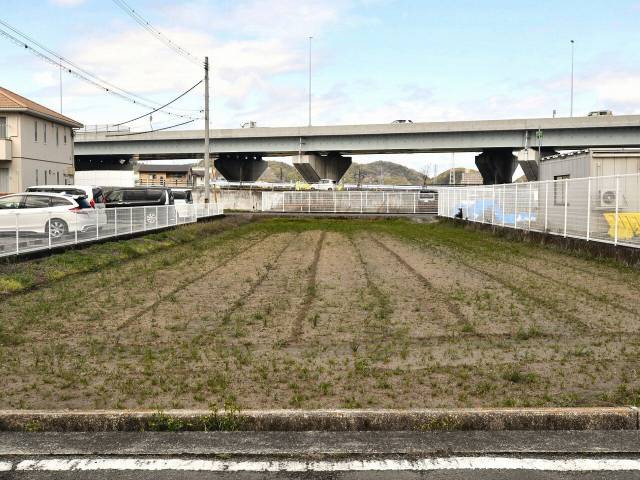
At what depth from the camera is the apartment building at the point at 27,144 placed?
34.4m

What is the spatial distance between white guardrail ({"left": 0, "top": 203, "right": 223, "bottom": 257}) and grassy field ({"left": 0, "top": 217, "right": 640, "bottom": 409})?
0.75 m

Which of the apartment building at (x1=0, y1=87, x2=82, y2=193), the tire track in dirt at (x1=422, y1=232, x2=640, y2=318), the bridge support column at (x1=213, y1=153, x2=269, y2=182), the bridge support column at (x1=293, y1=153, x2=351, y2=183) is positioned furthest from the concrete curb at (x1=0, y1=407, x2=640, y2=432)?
the bridge support column at (x1=213, y1=153, x2=269, y2=182)

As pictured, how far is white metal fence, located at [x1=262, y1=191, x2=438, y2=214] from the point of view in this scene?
55.5 metres

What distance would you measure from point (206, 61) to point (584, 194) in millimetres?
25014

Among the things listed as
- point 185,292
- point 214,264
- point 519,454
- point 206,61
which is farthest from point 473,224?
point 519,454

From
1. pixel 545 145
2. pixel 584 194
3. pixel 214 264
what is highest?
pixel 545 145

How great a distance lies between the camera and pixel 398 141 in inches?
2363

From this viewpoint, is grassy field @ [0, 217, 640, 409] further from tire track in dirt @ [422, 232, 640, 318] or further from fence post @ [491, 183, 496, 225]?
fence post @ [491, 183, 496, 225]

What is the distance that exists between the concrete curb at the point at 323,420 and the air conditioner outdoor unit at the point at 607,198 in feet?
43.2

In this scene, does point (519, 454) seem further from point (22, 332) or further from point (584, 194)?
point (584, 194)

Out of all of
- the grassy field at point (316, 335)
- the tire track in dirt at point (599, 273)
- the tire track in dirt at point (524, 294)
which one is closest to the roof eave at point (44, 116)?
the grassy field at point (316, 335)

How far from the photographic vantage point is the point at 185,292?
11.0 m

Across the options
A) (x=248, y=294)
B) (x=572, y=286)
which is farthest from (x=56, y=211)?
(x=572, y=286)

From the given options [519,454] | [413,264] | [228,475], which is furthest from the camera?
[413,264]
